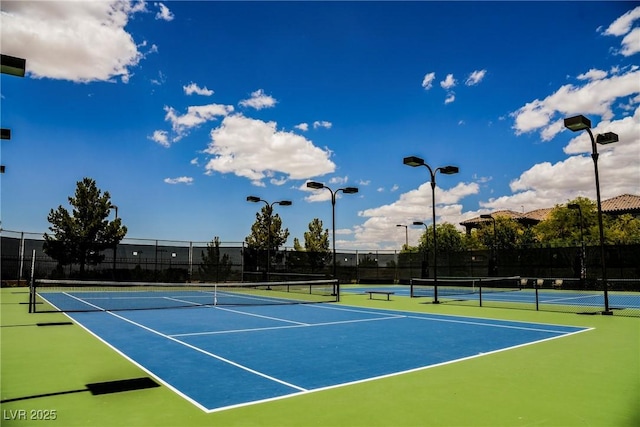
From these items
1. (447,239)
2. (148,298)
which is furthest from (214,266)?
(447,239)

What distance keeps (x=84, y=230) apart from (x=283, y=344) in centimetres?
3256

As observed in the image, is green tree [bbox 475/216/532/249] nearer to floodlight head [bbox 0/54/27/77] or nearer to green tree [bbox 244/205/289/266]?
green tree [bbox 244/205/289/266]

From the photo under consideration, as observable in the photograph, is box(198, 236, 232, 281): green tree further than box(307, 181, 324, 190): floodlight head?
Yes

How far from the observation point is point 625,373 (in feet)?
23.2

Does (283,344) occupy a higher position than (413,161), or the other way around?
(413,161)

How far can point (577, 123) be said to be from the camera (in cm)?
1335

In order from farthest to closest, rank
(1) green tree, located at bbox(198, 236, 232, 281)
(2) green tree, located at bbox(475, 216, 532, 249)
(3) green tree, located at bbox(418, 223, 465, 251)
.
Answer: (3) green tree, located at bbox(418, 223, 465, 251) < (2) green tree, located at bbox(475, 216, 532, 249) < (1) green tree, located at bbox(198, 236, 232, 281)

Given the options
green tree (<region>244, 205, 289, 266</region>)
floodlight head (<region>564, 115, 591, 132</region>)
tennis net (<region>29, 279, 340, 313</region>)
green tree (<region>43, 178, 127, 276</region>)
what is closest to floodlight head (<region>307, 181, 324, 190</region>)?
tennis net (<region>29, 279, 340, 313</region>)

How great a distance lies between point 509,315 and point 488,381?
9.82 metres

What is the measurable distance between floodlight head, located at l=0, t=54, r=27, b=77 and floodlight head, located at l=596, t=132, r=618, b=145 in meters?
15.4

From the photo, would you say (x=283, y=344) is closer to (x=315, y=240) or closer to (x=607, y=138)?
(x=607, y=138)

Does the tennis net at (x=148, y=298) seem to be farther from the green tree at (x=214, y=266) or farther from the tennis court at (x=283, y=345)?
the green tree at (x=214, y=266)

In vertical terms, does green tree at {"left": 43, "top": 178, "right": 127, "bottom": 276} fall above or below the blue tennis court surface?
above

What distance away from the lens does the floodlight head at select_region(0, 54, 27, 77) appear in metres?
7.29
